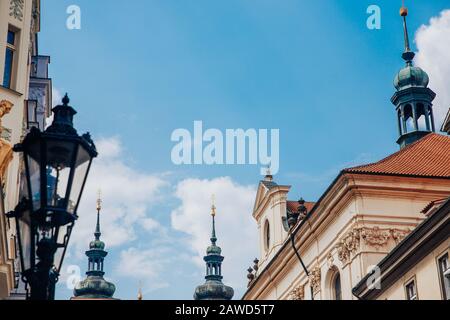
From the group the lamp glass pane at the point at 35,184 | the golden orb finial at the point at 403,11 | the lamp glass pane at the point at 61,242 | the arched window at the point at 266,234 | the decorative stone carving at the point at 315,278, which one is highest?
the golden orb finial at the point at 403,11

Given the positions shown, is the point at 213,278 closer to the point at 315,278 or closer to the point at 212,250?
the point at 212,250

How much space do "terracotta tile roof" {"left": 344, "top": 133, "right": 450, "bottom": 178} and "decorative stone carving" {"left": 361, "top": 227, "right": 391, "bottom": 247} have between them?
6.77ft

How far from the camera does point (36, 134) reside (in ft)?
25.7

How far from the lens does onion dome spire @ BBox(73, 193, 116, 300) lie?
103188 millimetres

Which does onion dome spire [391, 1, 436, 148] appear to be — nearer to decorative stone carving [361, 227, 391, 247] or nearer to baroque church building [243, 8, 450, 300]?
baroque church building [243, 8, 450, 300]

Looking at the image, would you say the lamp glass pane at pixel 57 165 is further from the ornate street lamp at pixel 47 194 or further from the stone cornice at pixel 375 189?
the stone cornice at pixel 375 189

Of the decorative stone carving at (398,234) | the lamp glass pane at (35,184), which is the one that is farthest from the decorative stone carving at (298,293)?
the lamp glass pane at (35,184)

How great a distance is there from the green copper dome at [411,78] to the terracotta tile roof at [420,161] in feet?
18.0

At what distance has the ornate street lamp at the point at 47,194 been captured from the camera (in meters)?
7.80

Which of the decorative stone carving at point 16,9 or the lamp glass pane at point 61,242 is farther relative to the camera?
the decorative stone carving at point 16,9

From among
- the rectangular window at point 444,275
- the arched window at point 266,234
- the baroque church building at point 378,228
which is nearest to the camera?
the rectangular window at point 444,275

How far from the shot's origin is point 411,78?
134 feet
